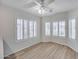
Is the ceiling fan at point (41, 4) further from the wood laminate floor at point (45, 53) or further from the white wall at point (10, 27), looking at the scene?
the wood laminate floor at point (45, 53)

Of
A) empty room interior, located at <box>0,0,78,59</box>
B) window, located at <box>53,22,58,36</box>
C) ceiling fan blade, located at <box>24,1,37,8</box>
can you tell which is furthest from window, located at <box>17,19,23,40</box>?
window, located at <box>53,22,58,36</box>

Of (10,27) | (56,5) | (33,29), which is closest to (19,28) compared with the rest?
(10,27)

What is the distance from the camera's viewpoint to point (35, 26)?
108 cm

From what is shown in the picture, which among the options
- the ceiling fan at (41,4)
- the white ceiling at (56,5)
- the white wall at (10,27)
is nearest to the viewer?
the white wall at (10,27)

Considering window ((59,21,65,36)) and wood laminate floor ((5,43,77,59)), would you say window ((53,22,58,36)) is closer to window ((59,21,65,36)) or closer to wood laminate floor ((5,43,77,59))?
window ((59,21,65,36))

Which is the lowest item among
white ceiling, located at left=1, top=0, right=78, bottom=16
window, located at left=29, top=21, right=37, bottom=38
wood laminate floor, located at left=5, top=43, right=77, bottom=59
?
wood laminate floor, located at left=5, top=43, right=77, bottom=59

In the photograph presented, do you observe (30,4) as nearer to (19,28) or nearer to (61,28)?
(19,28)

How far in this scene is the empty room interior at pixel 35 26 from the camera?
88 centimetres

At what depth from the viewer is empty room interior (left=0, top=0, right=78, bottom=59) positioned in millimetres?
878

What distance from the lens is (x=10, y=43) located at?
0.90m

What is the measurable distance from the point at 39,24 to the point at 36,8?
0.34 metres

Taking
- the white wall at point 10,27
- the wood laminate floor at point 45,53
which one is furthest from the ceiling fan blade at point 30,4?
the wood laminate floor at point 45,53

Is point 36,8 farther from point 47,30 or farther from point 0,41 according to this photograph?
point 0,41

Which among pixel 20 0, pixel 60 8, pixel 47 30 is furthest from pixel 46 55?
pixel 20 0
